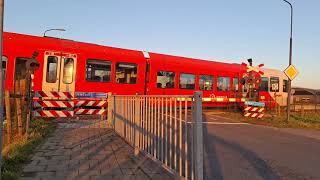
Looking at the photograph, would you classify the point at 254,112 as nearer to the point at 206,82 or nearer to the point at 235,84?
the point at 206,82

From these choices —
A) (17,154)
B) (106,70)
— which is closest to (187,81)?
(106,70)

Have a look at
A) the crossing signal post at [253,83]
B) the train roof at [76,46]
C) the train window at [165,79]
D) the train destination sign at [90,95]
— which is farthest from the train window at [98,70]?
the crossing signal post at [253,83]

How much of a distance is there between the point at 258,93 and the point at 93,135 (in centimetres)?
1876

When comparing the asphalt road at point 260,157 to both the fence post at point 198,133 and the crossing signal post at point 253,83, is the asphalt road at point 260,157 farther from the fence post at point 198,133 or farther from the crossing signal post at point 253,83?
the crossing signal post at point 253,83

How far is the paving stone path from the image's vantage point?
20.6 feet

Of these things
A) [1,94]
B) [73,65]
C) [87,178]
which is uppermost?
[73,65]

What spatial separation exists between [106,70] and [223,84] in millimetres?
9848

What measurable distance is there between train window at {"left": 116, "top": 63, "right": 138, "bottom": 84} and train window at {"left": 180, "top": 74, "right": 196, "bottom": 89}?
369 cm

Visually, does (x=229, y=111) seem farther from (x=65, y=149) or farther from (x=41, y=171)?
(x=41, y=171)

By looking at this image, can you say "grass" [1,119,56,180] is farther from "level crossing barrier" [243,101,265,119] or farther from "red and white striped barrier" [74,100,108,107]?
"level crossing barrier" [243,101,265,119]

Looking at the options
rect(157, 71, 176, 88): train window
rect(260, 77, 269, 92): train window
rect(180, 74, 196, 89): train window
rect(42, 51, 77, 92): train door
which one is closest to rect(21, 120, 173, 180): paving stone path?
rect(42, 51, 77, 92): train door

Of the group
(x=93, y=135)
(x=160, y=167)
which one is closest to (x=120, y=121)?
(x=93, y=135)

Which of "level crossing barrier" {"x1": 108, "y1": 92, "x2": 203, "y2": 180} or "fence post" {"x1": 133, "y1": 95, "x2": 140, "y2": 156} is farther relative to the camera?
"fence post" {"x1": 133, "y1": 95, "x2": 140, "y2": 156}

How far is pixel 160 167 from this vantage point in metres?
6.79
